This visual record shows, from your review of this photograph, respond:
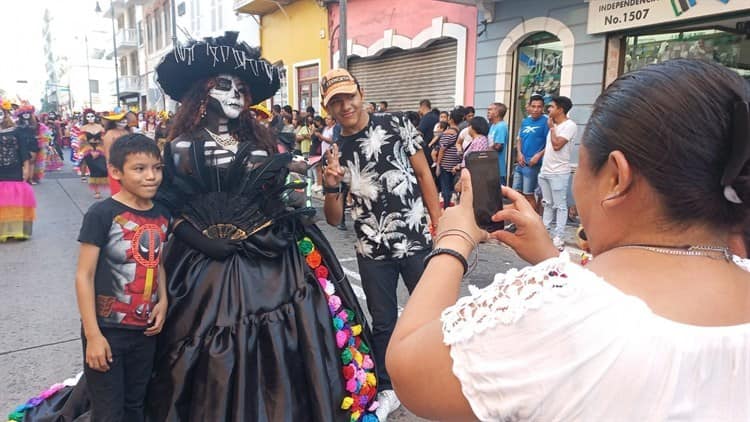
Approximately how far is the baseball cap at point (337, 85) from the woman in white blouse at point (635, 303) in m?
1.96

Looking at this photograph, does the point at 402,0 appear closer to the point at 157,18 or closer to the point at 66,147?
the point at 157,18

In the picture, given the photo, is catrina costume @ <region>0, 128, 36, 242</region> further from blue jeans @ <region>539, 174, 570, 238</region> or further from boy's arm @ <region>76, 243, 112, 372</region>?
blue jeans @ <region>539, 174, 570, 238</region>

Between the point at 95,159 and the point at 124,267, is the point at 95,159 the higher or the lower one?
the higher one

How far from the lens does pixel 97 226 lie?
204 cm

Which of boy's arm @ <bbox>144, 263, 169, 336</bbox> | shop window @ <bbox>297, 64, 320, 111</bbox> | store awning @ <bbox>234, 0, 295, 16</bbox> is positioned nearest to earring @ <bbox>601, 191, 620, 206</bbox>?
boy's arm @ <bbox>144, 263, 169, 336</bbox>

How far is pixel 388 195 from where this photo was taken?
282 centimetres

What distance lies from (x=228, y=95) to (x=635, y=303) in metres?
2.16

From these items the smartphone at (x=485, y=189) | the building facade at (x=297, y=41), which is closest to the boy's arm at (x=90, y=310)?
the smartphone at (x=485, y=189)

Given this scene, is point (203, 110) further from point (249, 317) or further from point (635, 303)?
point (635, 303)

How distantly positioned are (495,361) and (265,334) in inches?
59.8

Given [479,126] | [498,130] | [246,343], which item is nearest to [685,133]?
[246,343]

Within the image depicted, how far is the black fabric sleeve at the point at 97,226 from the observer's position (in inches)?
79.5

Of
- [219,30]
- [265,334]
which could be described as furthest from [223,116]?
[219,30]

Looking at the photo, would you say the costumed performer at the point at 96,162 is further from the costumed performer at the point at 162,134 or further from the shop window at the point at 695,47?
the shop window at the point at 695,47
